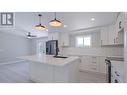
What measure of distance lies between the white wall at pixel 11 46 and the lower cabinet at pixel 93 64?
16.1ft

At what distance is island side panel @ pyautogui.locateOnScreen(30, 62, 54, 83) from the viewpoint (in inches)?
102

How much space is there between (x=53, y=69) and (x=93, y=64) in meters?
2.56

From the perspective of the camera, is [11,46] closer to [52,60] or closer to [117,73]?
[52,60]

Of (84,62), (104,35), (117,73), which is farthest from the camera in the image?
(84,62)

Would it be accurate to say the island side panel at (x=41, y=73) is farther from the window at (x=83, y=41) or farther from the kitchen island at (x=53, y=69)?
the window at (x=83, y=41)

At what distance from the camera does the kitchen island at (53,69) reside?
2.05 m

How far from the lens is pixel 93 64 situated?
4430 mm

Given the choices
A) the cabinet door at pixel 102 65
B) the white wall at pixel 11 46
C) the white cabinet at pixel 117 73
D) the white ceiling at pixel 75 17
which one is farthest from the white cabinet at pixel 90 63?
the white wall at pixel 11 46

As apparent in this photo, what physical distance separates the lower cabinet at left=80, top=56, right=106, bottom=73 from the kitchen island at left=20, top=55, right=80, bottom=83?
189cm

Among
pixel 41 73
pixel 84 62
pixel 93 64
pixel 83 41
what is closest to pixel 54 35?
pixel 83 41
